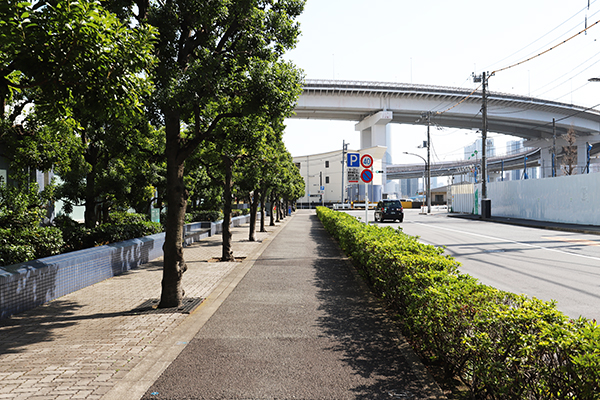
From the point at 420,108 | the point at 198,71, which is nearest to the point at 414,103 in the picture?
the point at 420,108

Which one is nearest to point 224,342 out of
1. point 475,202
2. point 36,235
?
point 36,235

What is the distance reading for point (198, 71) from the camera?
642 cm

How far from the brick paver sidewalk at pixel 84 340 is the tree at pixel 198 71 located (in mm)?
953

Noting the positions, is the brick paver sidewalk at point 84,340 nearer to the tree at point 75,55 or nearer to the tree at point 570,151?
the tree at point 75,55

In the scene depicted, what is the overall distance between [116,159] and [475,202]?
3510 centimetres

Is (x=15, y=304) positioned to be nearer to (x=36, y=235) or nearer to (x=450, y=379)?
(x=36, y=235)

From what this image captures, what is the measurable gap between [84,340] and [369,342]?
3.69m

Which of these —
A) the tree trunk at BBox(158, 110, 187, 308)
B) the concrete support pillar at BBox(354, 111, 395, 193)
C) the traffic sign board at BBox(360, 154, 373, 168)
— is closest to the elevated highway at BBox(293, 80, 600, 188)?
the concrete support pillar at BBox(354, 111, 395, 193)

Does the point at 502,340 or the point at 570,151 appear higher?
the point at 570,151

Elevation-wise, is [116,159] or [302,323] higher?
[116,159]

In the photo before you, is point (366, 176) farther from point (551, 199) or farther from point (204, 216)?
point (551, 199)

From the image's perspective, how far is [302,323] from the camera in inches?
224

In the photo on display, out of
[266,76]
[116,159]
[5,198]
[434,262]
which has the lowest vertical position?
[434,262]

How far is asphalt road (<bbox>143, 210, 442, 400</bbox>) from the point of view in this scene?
362 centimetres
